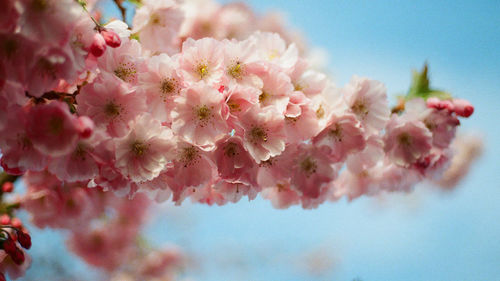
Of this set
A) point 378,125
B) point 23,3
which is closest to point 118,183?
point 23,3

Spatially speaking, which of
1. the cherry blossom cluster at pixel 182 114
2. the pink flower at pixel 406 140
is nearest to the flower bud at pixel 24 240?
the cherry blossom cluster at pixel 182 114

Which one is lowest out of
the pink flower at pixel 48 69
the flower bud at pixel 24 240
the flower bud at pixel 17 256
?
the flower bud at pixel 17 256

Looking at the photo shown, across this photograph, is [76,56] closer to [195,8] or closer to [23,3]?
[23,3]

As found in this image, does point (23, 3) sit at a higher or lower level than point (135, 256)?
lower

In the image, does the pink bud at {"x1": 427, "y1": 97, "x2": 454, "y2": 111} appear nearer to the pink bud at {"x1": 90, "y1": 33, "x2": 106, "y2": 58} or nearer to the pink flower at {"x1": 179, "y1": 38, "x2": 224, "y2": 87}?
the pink flower at {"x1": 179, "y1": 38, "x2": 224, "y2": 87}

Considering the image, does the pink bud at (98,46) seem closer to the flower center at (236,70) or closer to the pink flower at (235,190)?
the flower center at (236,70)

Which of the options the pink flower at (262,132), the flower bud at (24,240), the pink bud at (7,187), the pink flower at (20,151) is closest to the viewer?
the pink flower at (20,151)

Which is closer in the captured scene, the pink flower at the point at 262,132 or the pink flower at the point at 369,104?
the pink flower at the point at 262,132

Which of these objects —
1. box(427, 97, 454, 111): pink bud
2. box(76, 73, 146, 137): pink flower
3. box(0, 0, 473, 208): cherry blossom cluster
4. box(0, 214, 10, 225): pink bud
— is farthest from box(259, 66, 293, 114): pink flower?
box(0, 214, 10, 225): pink bud
